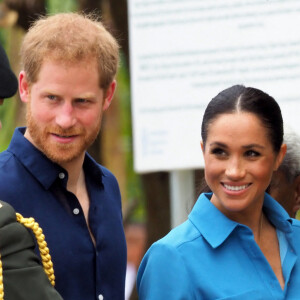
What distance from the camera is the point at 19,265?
2305 millimetres

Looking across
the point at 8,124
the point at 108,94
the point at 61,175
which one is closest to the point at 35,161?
the point at 61,175

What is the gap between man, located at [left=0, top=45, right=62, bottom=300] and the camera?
2.28m

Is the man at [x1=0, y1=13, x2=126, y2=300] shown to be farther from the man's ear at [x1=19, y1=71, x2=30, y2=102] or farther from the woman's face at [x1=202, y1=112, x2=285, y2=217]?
the woman's face at [x1=202, y1=112, x2=285, y2=217]

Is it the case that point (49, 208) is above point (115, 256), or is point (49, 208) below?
above

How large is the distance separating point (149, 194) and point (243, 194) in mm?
4100

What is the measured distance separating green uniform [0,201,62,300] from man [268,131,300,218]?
1.42 m

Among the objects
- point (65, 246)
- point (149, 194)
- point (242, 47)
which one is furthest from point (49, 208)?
point (149, 194)

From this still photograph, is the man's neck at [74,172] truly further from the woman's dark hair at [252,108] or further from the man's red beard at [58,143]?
the woman's dark hair at [252,108]

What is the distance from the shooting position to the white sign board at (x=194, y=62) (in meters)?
5.23

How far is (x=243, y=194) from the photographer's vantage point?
9.87 feet

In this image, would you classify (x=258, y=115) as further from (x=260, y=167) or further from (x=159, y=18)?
(x=159, y=18)

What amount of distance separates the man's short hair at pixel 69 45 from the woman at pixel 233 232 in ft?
1.32

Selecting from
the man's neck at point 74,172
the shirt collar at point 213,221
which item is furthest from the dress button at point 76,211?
the shirt collar at point 213,221

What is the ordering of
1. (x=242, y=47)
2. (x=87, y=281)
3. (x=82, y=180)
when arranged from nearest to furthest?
(x=87, y=281)
(x=82, y=180)
(x=242, y=47)
